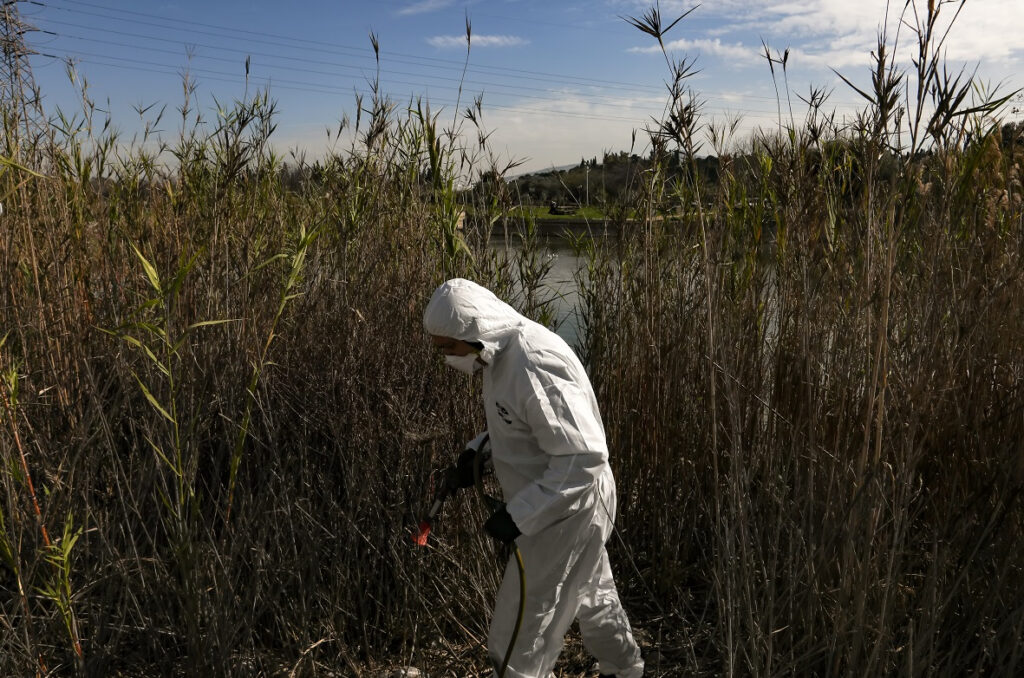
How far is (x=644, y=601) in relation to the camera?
303cm

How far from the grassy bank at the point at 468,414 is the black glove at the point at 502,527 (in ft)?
1.46

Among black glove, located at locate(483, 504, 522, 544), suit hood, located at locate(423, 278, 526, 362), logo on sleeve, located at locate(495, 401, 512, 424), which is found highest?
suit hood, located at locate(423, 278, 526, 362)

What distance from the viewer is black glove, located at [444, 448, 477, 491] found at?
2.31 metres

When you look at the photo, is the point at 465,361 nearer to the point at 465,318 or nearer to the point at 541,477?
the point at 465,318

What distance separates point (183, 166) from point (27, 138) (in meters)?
0.64

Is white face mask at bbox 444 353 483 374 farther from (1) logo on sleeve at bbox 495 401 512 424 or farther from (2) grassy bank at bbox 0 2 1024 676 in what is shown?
(2) grassy bank at bbox 0 2 1024 676

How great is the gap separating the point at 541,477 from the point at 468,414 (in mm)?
745

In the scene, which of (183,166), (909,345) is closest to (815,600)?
(909,345)

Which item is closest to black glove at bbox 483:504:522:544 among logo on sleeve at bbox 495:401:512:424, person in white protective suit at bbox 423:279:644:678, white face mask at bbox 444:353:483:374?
person in white protective suit at bbox 423:279:644:678

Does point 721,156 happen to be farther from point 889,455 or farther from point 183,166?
point 183,166

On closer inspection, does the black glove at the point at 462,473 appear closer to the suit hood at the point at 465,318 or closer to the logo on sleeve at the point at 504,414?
the logo on sleeve at the point at 504,414

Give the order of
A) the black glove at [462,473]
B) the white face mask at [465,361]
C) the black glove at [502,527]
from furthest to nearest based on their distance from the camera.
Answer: the black glove at [462,473], the white face mask at [465,361], the black glove at [502,527]

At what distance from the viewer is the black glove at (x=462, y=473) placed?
2.31 metres

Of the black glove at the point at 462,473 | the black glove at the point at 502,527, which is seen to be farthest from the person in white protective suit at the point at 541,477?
the black glove at the point at 462,473
